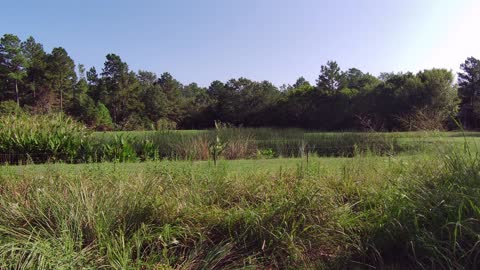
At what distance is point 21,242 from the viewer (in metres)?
3.81

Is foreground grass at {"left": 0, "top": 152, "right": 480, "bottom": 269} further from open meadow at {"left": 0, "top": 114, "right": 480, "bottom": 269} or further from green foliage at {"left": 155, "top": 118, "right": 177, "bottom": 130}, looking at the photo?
green foliage at {"left": 155, "top": 118, "right": 177, "bottom": 130}

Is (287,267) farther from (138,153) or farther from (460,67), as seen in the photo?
(460,67)

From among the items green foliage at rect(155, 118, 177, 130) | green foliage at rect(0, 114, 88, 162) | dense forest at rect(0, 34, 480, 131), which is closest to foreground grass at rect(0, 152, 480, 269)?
green foliage at rect(0, 114, 88, 162)

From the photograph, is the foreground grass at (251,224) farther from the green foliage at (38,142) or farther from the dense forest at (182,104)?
the dense forest at (182,104)

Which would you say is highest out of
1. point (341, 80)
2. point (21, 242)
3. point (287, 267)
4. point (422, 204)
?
point (341, 80)

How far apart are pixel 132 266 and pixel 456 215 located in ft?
9.91

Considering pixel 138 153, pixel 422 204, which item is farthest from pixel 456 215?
pixel 138 153

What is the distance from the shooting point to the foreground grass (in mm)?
3709

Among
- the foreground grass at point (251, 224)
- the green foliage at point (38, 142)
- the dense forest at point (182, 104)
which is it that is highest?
the dense forest at point (182, 104)

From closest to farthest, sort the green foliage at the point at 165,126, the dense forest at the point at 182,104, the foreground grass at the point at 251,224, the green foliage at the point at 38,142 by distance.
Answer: the foreground grass at the point at 251,224, the green foliage at the point at 38,142, the green foliage at the point at 165,126, the dense forest at the point at 182,104

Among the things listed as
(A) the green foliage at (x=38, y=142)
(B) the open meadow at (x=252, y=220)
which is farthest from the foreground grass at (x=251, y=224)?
(A) the green foliage at (x=38, y=142)

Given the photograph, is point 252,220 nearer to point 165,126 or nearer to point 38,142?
point 38,142

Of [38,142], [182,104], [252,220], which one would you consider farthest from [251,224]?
[182,104]

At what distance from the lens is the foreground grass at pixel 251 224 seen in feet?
12.2
